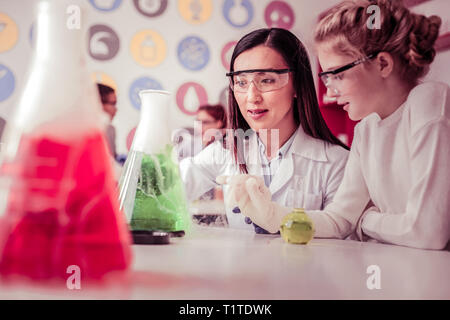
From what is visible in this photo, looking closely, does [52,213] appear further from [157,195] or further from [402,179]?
[402,179]

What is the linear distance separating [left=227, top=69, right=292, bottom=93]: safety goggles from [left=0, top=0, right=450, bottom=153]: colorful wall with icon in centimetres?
4

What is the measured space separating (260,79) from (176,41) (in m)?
0.23

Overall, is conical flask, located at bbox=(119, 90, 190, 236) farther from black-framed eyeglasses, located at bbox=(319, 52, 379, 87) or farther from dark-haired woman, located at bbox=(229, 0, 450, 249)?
black-framed eyeglasses, located at bbox=(319, 52, 379, 87)

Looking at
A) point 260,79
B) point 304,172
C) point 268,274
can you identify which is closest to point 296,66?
point 260,79

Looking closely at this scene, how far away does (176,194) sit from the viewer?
0.54 metres

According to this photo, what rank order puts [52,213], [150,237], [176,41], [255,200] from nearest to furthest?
[52,213], [150,237], [255,200], [176,41]

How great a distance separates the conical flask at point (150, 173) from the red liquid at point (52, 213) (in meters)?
0.23

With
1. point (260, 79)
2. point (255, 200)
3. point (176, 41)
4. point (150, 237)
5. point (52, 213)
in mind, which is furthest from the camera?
point (176, 41)

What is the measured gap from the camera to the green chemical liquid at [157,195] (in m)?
0.51

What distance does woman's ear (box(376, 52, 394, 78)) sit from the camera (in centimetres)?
67

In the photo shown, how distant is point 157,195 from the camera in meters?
0.52

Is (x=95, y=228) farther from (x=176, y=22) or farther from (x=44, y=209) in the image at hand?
(x=176, y=22)

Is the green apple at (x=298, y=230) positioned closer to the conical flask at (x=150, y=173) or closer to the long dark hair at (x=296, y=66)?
the conical flask at (x=150, y=173)

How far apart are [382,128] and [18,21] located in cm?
65
